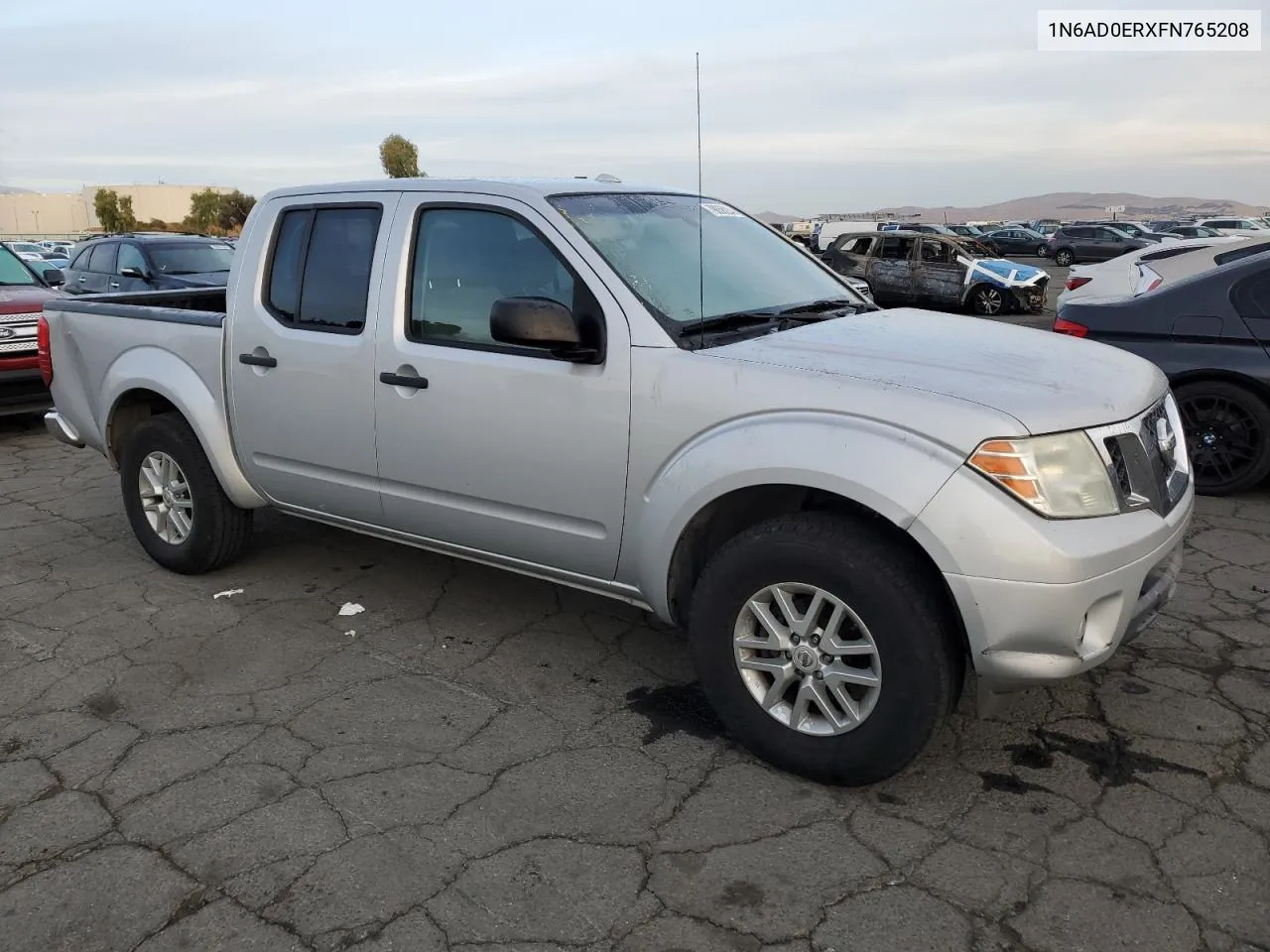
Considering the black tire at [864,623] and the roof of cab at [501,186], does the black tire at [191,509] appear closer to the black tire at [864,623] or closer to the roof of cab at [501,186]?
the roof of cab at [501,186]

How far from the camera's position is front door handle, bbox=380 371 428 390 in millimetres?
3676

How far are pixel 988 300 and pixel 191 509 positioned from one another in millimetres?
15747

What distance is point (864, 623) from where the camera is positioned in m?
2.80

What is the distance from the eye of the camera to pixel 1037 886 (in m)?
2.57

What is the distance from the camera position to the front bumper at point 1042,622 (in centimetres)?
261

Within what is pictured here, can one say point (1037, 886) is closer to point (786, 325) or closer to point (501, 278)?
point (786, 325)

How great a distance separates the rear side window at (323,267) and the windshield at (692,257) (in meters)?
0.89

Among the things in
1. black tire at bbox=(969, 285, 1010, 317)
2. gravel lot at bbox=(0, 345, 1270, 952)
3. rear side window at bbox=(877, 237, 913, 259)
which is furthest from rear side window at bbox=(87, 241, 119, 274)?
black tire at bbox=(969, 285, 1010, 317)

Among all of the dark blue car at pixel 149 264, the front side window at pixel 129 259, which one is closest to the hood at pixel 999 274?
the dark blue car at pixel 149 264

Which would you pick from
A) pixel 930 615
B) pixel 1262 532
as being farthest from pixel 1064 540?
pixel 1262 532

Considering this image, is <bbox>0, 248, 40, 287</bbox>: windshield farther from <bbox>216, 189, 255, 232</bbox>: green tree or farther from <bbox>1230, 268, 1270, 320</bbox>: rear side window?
<bbox>216, 189, 255, 232</bbox>: green tree

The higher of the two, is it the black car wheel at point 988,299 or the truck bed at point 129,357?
the truck bed at point 129,357

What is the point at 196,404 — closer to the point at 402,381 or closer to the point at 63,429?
the point at 402,381

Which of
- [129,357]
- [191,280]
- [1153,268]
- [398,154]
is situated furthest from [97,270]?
[398,154]
